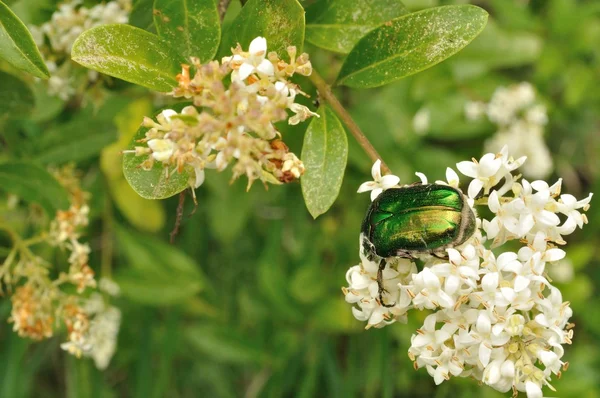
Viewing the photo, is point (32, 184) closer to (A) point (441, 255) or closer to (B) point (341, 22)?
(B) point (341, 22)

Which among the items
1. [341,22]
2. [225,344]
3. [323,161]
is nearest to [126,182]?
[225,344]

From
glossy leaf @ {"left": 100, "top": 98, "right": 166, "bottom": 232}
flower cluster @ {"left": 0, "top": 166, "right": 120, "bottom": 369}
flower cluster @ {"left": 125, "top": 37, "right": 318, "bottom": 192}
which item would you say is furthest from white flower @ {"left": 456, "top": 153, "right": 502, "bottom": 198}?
glossy leaf @ {"left": 100, "top": 98, "right": 166, "bottom": 232}

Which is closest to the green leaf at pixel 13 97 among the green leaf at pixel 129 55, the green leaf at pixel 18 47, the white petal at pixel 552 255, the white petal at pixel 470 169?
the green leaf at pixel 18 47

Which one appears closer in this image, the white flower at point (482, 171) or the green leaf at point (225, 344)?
the white flower at point (482, 171)

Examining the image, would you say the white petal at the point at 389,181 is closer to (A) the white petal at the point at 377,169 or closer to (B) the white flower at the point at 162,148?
(A) the white petal at the point at 377,169

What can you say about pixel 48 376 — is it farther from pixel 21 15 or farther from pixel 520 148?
pixel 520 148
